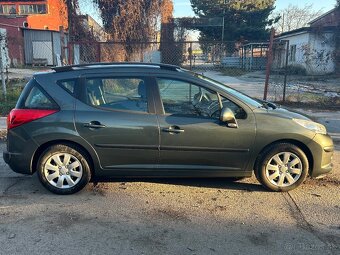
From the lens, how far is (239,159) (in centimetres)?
432

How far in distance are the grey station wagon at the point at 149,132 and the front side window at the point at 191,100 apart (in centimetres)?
1

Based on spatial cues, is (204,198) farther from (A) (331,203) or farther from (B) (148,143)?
(A) (331,203)

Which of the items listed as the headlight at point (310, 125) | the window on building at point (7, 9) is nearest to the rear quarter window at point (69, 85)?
the headlight at point (310, 125)

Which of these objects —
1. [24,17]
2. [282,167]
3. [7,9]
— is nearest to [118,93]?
[282,167]

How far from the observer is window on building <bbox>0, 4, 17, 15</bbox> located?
115 ft

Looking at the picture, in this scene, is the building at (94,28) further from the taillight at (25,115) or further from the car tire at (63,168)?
the car tire at (63,168)

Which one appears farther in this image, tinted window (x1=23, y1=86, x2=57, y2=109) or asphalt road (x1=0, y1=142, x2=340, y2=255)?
tinted window (x1=23, y1=86, x2=57, y2=109)

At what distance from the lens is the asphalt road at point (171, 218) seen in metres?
3.16

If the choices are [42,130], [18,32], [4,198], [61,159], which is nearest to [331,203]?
[61,159]

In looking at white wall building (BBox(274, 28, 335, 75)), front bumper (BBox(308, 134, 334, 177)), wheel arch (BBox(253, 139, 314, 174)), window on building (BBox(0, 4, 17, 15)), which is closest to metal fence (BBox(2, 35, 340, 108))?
white wall building (BBox(274, 28, 335, 75))

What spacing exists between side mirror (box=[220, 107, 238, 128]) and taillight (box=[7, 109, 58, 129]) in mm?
2102

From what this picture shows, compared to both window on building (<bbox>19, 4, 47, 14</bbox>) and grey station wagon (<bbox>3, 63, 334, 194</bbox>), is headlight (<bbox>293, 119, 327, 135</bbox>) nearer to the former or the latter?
grey station wagon (<bbox>3, 63, 334, 194</bbox>)

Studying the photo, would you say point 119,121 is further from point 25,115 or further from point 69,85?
point 25,115

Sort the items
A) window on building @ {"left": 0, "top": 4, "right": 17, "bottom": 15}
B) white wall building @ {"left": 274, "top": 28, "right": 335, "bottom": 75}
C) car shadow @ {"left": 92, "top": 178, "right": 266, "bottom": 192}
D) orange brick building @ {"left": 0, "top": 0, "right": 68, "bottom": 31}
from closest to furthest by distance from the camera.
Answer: car shadow @ {"left": 92, "top": 178, "right": 266, "bottom": 192}
white wall building @ {"left": 274, "top": 28, "right": 335, "bottom": 75}
orange brick building @ {"left": 0, "top": 0, "right": 68, "bottom": 31}
window on building @ {"left": 0, "top": 4, "right": 17, "bottom": 15}
